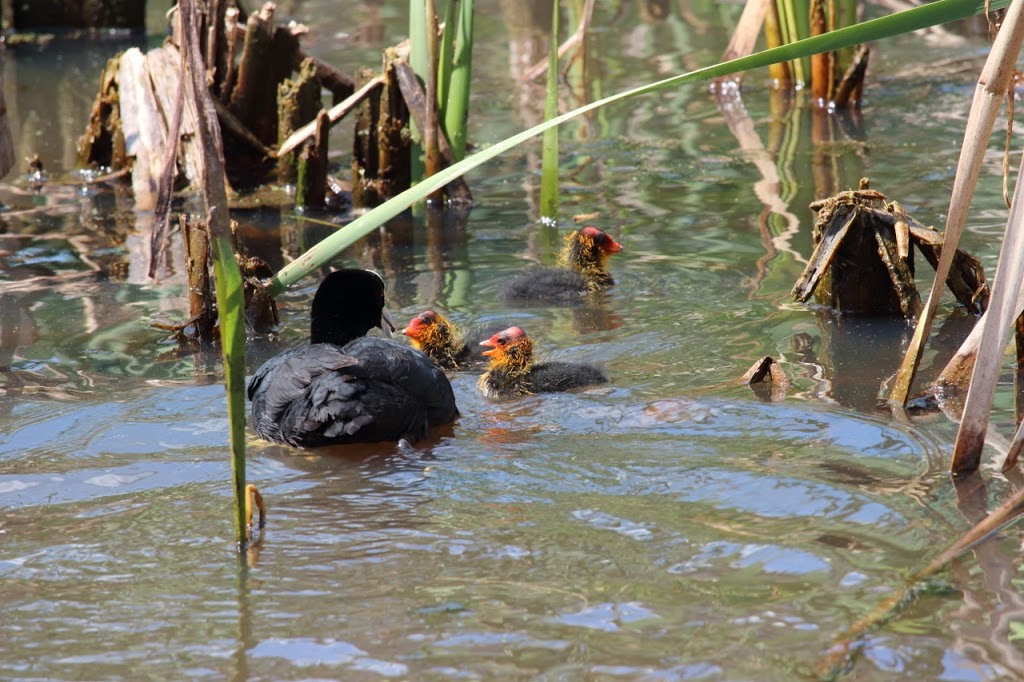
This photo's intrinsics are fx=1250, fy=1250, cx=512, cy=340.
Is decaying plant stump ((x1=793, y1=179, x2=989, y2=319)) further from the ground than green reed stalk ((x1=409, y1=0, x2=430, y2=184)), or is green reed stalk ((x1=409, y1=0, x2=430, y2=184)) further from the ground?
green reed stalk ((x1=409, y1=0, x2=430, y2=184))

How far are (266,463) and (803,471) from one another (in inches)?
75.1

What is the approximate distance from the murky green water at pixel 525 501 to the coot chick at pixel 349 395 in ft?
0.38

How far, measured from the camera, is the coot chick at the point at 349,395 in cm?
450

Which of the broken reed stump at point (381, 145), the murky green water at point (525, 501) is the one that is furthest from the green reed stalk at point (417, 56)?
the murky green water at point (525, 501)

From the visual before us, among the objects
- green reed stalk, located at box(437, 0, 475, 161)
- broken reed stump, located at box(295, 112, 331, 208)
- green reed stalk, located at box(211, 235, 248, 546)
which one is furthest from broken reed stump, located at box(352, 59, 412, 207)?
green reed stalk, located at box(211, 235, 248, 546)

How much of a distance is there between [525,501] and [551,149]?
3741 millimetres

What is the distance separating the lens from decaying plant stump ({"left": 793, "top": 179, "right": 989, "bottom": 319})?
5918mm

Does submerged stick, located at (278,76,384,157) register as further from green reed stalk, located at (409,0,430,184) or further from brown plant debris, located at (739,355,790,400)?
brown plant debris, located at (739,355,790,400)

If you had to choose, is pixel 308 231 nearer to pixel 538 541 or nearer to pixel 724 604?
pixel 538 541

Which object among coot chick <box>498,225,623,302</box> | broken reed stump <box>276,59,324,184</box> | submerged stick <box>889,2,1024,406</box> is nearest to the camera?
submerged stick <box>889,2,1024,406</box>

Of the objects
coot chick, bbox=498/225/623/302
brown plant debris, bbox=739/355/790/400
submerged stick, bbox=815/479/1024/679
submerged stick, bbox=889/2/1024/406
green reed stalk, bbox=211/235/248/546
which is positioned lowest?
submerged stick, bbox=815/479/1024/679

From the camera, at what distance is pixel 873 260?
6066 mm

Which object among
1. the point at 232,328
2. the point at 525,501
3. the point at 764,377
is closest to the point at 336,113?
the point at 764,377

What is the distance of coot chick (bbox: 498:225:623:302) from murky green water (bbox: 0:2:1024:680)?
5.0 inches
